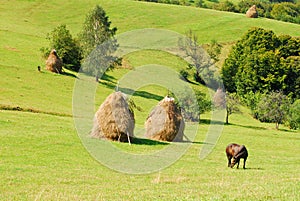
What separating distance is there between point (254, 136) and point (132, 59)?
134 ft

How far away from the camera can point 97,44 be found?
66.3 metres

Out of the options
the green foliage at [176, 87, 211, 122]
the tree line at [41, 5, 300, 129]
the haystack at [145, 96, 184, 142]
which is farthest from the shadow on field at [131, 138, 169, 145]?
the tree line at [41, 5, 300, 129]

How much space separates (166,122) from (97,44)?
37.0 metres

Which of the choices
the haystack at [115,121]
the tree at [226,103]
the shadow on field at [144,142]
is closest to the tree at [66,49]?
the tree at [226,103]

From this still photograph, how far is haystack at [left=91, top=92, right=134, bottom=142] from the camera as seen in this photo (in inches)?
1126

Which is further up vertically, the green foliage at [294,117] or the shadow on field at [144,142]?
the green foliage at [294,117]

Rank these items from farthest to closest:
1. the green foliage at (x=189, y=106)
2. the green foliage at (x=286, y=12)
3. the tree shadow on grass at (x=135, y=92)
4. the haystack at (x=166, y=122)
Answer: the green foliage at (x=286, y=12)
the tree shadow on grass at (x=135, y=92)
the green foliage at (x=189, y=106)
the haystack at (x=166, y=122)

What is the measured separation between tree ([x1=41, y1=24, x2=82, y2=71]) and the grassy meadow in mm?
2980

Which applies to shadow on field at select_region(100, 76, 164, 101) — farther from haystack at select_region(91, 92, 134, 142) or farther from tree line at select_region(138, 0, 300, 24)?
tree line at select_region(138, 0, 300, 24)

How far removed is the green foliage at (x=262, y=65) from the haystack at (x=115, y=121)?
1745 inches

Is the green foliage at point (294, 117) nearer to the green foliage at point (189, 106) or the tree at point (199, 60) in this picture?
the green foliage at point (189, 106)

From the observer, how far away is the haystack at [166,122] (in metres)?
31.7

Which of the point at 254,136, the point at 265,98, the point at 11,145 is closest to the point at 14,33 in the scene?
the point at 265,98

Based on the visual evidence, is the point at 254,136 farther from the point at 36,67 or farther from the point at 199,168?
the point at 36,67
